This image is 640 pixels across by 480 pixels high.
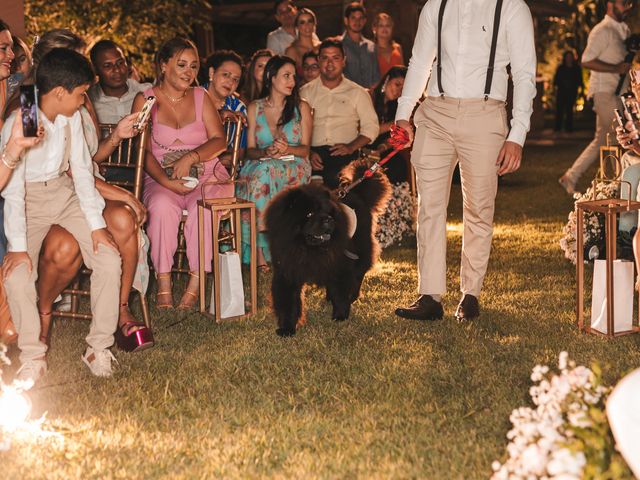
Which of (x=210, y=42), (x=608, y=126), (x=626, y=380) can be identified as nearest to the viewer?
(x=626, y=380)

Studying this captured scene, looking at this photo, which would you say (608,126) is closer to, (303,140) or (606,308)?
(303,140)

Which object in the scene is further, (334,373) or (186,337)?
(186,337)

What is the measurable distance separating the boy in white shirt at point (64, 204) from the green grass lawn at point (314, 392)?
0.58 feet

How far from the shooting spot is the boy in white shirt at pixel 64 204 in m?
3.74

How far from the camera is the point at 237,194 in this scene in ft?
20.3

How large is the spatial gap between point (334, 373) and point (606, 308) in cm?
140

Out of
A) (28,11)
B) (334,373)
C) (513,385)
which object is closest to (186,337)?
(334,373)

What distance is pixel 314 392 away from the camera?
3615 mm

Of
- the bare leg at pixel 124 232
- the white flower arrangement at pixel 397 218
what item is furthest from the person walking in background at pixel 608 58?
the bare leg at pixel 124 232

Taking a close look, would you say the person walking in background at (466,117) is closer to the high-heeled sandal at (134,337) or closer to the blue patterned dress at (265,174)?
the high-heeled sandal at (134,337)

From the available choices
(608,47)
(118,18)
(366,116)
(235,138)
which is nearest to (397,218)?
(366,116)

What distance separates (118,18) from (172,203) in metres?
8.83

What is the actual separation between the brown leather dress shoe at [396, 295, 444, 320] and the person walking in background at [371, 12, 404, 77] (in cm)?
458

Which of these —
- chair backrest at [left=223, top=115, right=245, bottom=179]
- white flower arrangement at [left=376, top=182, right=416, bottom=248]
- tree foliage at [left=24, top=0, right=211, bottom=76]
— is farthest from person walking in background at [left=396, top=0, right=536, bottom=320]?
tree foliage at [left=24, top=0, right=211, bottom=76]
